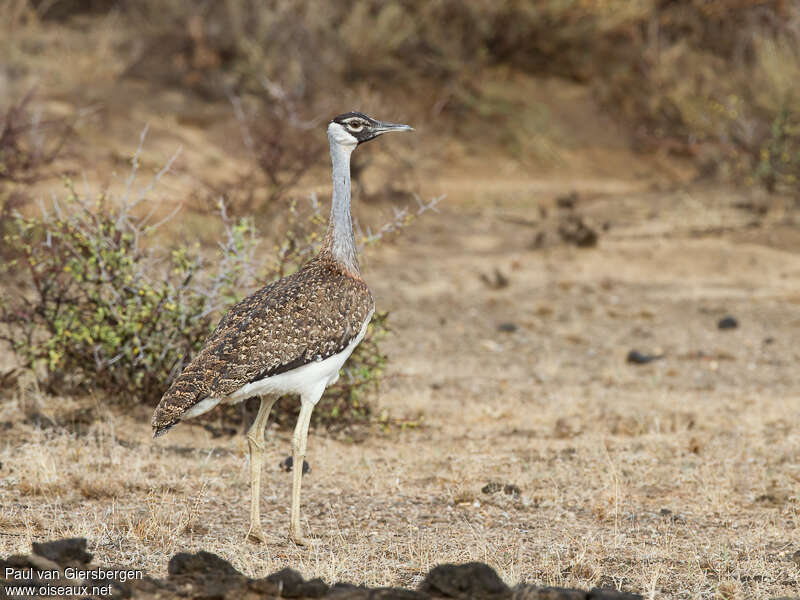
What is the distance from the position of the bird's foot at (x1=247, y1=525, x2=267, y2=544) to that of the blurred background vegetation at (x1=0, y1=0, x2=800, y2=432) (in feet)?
27.8

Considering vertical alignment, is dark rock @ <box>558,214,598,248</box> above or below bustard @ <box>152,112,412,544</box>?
above

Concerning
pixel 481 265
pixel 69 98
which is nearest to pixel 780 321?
pixel 481 265

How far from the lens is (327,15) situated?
1695 cm

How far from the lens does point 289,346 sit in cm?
504

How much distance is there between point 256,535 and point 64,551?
4.22 feet

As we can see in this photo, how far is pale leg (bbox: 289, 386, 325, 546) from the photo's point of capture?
16.4 ft

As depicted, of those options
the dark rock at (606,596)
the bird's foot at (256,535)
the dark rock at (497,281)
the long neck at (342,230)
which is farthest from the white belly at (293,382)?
the dark rock at (497,281)

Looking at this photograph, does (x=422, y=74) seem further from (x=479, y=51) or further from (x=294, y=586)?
(x=294, y=586)

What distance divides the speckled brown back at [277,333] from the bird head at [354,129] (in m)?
0.60

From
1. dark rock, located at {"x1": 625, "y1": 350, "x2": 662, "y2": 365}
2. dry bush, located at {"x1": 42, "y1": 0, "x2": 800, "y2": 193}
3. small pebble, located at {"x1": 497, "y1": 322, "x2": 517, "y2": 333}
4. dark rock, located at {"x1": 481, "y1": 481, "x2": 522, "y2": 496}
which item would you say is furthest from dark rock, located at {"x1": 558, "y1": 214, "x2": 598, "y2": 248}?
dark rock, located at {"x1": 481, "y1": 481, "x2": 522, "y2": 496}

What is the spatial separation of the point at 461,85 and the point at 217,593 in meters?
15.0

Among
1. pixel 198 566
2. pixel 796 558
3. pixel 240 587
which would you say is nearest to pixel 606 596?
pixel 240 587

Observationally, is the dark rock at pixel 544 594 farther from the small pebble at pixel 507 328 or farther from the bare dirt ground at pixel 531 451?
the small pebble at pixel 507 328

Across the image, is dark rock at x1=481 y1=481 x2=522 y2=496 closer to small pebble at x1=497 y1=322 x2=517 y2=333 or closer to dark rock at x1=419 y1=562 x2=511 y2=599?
dark rock at x1=419 y1=562 x2=511 y2=599
